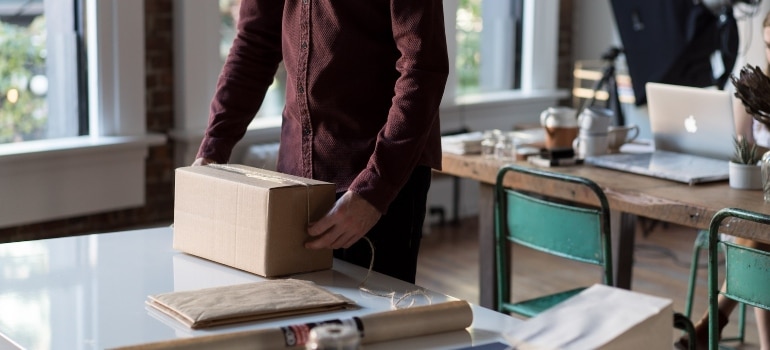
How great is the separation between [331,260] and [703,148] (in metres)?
1.84

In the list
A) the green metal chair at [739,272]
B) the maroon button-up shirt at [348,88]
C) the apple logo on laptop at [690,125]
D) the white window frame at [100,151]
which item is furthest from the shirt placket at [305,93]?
the white window frame at [100,151]

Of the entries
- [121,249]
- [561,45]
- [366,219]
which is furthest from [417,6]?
[561,45]

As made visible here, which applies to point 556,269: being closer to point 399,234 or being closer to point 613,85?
point 613,85

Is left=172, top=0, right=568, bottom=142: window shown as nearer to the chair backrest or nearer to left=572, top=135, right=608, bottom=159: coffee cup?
left=572, top=135, right=608, bottom=159: coffee cup

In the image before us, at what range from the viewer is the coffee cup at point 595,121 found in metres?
3.41

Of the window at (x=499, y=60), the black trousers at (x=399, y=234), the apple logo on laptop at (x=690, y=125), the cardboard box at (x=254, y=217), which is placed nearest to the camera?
the cardboard box at (x=254, y=217)

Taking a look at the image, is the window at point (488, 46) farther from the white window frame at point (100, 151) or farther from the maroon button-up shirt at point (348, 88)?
the maroon button-up shirt at point (348, 88)

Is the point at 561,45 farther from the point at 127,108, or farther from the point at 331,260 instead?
the point at 331,260

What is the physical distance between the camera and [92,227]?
14.6ft

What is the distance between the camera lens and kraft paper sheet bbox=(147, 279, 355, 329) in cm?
159

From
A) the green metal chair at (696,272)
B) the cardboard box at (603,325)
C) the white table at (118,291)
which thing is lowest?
the green metal chair at (696,272)

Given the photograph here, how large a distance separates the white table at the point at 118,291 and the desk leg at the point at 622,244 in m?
1.50

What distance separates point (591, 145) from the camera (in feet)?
11.2

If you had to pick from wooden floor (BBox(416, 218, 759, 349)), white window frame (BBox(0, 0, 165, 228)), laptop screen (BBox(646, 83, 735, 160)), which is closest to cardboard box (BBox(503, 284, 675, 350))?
laptop screen (BBox(646, 83, 735, 160))
